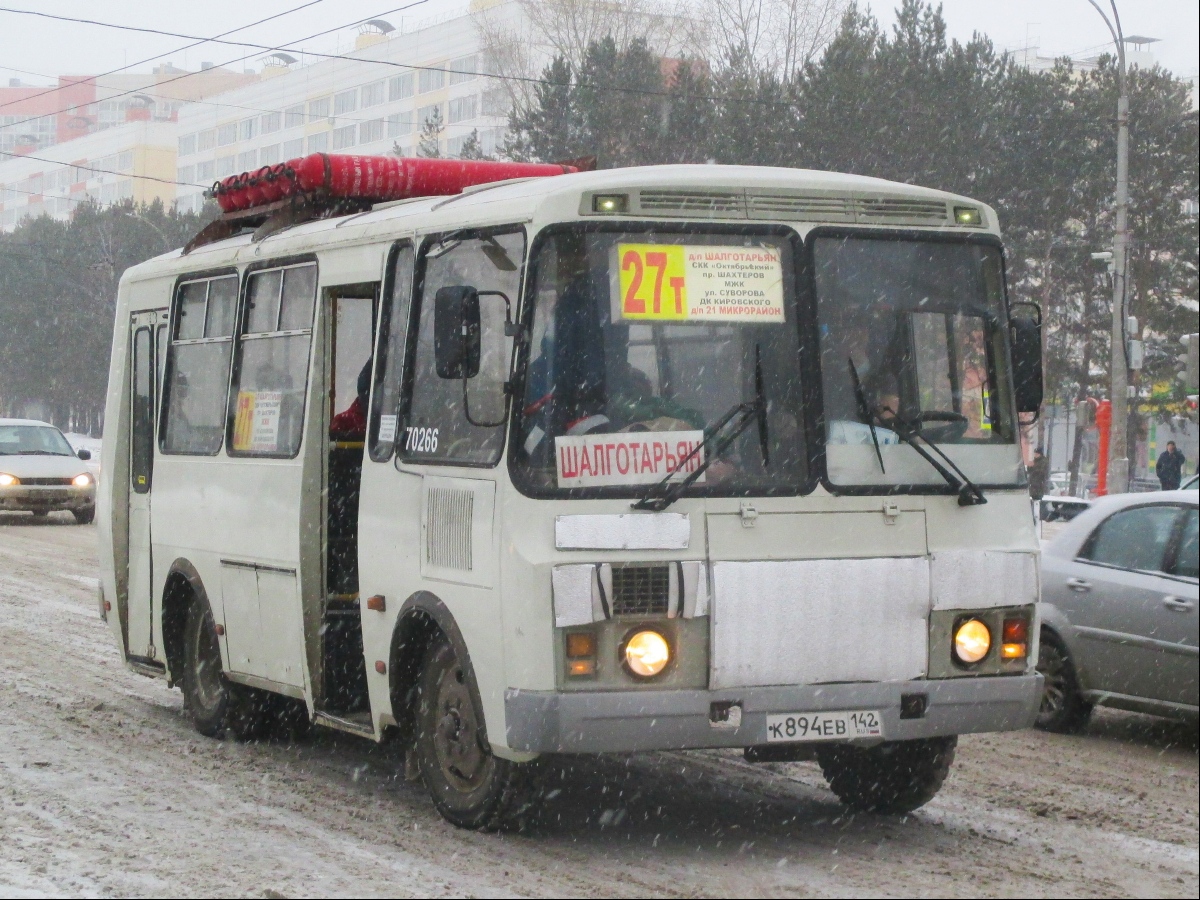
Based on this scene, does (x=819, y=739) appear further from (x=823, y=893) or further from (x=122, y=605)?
(x=122, y=605)

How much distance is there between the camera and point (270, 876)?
21.2 feet

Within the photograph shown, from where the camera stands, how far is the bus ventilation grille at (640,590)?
6566mm

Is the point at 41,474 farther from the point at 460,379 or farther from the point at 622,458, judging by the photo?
the point at 622,458

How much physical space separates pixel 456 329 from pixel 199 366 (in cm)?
365

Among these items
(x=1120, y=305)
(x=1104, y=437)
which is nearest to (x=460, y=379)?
(x=1120, y=305)

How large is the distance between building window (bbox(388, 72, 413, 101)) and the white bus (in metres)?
101

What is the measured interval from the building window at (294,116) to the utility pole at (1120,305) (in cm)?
8338

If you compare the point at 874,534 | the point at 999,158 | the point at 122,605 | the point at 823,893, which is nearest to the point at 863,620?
the point at 874,534

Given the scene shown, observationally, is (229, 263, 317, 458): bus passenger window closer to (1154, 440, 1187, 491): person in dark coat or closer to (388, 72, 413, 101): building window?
(1154, 440, 1187, 491): person in dark coat

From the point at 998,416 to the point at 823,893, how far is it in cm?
210

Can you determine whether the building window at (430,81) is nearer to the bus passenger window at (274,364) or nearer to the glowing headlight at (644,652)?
the bus passenger window at (274,364)

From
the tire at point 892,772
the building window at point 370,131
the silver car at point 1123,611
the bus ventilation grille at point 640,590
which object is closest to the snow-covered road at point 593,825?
the tire at point 892,772

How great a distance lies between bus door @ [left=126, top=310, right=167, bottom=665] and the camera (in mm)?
10562

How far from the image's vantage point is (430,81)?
4085 inches
